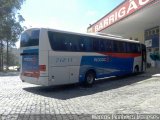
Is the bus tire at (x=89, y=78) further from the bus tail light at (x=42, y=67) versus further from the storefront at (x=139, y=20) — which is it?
the storefront at (x=139, y=20)

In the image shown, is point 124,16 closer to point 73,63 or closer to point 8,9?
point 73,63

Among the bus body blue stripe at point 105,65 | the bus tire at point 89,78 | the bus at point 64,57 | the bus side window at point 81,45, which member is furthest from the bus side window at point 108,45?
the bus side window at point 81,45

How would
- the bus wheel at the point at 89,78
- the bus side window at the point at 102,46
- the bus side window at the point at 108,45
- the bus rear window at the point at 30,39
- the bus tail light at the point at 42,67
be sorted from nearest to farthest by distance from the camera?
1. the bus tail light at the point at 42,67
2. the bus rear window at the point at 30,39
3. the bus wheel at the point at 89,78
4. the bus side window at the point at 102,46
5. the bus side window at the point at 108,45

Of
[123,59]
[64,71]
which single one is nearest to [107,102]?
[64,71]

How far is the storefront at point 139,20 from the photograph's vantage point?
19.2 m

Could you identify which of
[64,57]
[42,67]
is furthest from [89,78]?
[42,67]

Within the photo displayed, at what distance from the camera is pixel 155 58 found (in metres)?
27.3

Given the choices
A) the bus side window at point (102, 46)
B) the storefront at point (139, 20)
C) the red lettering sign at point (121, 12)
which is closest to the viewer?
the bus side window at point (102, 46)

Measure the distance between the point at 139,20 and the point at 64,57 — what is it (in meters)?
13.4

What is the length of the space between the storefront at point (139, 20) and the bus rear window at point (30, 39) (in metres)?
8.61

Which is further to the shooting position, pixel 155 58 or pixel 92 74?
pixel 155 58

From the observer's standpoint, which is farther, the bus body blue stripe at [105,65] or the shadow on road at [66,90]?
the bus body blue stripe at [105,65]

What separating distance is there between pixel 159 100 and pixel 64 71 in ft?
17.0

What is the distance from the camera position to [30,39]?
1297cm
